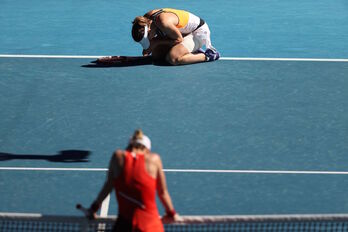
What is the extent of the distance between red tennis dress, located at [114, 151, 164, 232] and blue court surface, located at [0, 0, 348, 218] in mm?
2476

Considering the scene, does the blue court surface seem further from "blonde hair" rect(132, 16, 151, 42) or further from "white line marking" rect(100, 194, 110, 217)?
"blonde hair" rect(132, 16, 151, 42)

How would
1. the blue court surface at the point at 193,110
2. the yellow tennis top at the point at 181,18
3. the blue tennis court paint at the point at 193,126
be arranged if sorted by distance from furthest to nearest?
1. the yellow tennis top at the point at 181,18
2. the blue court surface at the point at 193,110
3. the blue tennis court paint at the point at 193,126

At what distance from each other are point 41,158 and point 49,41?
4.78m

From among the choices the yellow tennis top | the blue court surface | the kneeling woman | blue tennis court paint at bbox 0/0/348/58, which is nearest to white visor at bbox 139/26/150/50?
the kneeling woman

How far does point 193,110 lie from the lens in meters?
11.1

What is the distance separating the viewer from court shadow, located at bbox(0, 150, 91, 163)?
961 centimetres

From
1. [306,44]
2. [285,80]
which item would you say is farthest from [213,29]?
[285,80]

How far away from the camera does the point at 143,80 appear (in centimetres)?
1216

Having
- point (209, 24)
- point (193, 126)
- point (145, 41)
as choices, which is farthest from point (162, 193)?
point (209, 24)

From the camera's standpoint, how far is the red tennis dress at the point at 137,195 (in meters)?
5.87

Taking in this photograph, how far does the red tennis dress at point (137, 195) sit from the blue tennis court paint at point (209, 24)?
→ 7.67m

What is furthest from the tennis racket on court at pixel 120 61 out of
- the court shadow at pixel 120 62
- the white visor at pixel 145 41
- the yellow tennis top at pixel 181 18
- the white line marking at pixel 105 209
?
the white line marking at pixel 105 209

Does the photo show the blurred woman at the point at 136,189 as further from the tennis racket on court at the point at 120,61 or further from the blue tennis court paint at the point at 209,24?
the blue tennis court paint at the point at 209,24

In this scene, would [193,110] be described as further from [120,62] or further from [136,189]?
[136,189]
